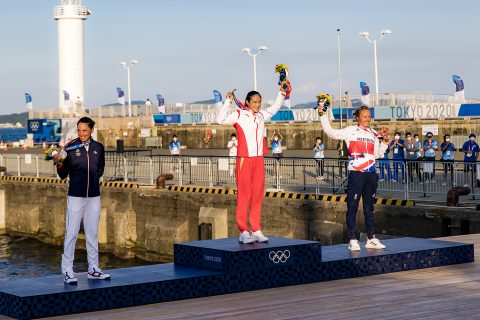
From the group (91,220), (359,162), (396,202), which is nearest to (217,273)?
(91,220)

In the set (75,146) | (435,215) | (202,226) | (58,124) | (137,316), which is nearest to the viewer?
(137,316)

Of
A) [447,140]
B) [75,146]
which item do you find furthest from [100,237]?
[75,146]

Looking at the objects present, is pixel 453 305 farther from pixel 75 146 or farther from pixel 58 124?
pixel 58 124

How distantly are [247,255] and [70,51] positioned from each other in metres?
75.2

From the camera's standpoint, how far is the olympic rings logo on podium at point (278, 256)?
12.3 m

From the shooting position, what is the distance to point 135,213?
33.2 meters

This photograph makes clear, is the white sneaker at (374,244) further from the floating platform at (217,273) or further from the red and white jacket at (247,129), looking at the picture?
the red and white jacket at (247,129)

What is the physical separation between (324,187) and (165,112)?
58779mm

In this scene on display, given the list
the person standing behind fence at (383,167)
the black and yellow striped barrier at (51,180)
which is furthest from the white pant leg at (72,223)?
the black and yellow striped barrier at (51,180)

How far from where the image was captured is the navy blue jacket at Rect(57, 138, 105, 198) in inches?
450

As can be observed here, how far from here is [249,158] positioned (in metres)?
13.0

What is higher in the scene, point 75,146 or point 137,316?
point 75,146

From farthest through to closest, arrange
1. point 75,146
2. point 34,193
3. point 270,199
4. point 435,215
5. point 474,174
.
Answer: point 34,193 < point 270,199 < point 474,174 < point 435,215 < point 75,146

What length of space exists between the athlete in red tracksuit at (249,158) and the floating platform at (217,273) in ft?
1.17
